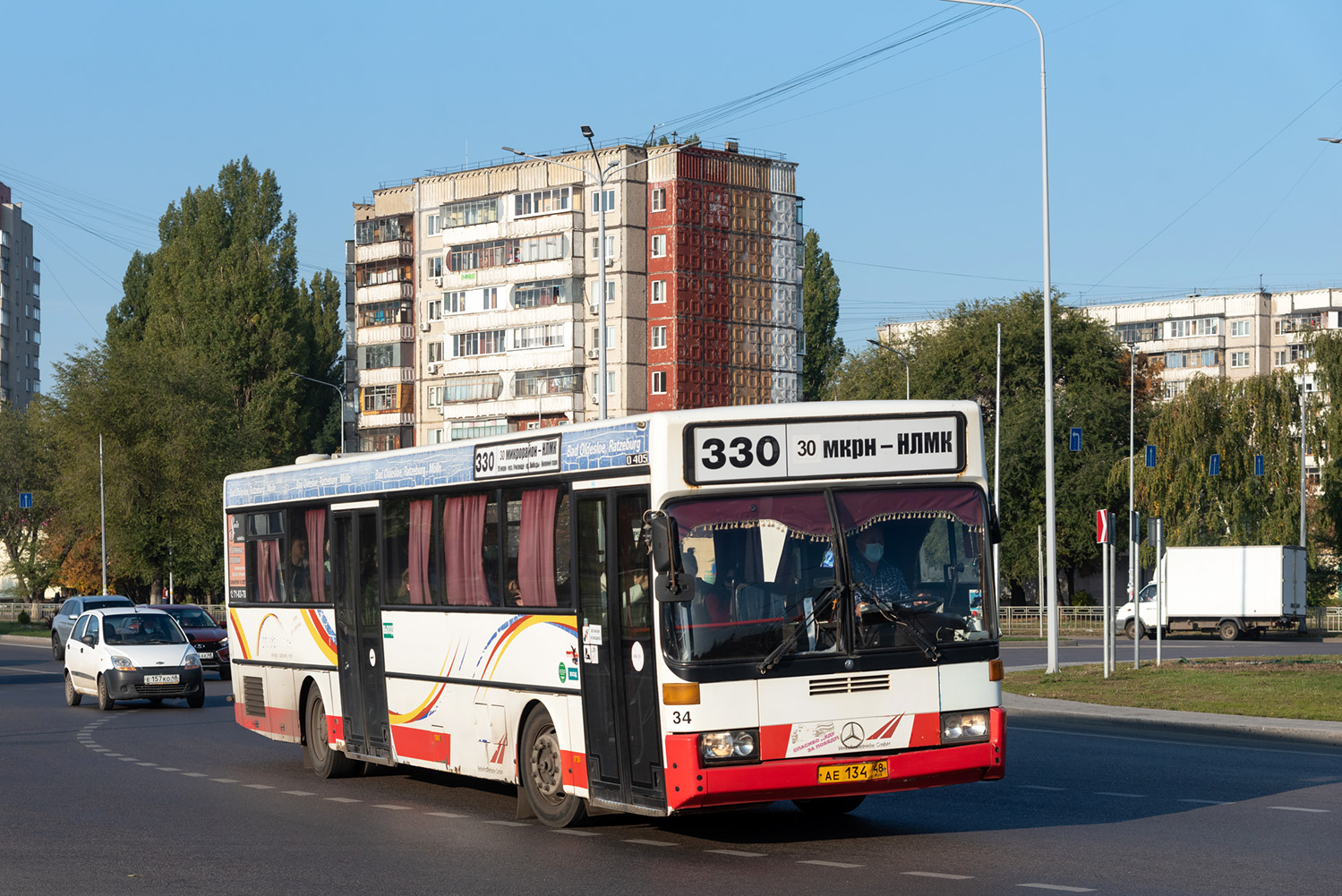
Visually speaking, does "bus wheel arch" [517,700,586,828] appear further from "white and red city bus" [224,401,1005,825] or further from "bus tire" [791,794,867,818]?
"bus tire" [791,794,867,818]

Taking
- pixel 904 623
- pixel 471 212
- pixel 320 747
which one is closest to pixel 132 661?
pixel 320 747

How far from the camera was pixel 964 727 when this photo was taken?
12.1 m

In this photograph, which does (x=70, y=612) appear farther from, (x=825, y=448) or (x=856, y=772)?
(x=856, y=772)

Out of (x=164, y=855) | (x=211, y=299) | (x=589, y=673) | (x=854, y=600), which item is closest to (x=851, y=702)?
(x=854, y=600)

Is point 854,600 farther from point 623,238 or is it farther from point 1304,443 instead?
point 623,238

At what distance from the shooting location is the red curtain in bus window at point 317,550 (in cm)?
1780

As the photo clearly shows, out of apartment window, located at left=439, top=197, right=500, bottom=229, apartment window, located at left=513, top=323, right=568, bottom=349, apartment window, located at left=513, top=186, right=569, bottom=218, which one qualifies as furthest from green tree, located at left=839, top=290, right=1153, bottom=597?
apartment window, located at left=439, top=197, right=500, bottom=229

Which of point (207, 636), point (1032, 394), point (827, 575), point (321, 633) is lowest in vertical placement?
point (207, 636)

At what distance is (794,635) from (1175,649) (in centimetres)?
3798

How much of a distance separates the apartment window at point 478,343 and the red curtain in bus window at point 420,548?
79597 millimetres

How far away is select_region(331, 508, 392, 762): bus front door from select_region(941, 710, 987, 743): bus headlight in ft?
20.0

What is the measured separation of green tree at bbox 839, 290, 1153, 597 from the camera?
249 feet

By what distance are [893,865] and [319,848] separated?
4102mm

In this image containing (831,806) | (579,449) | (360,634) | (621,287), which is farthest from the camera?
(621,287)
